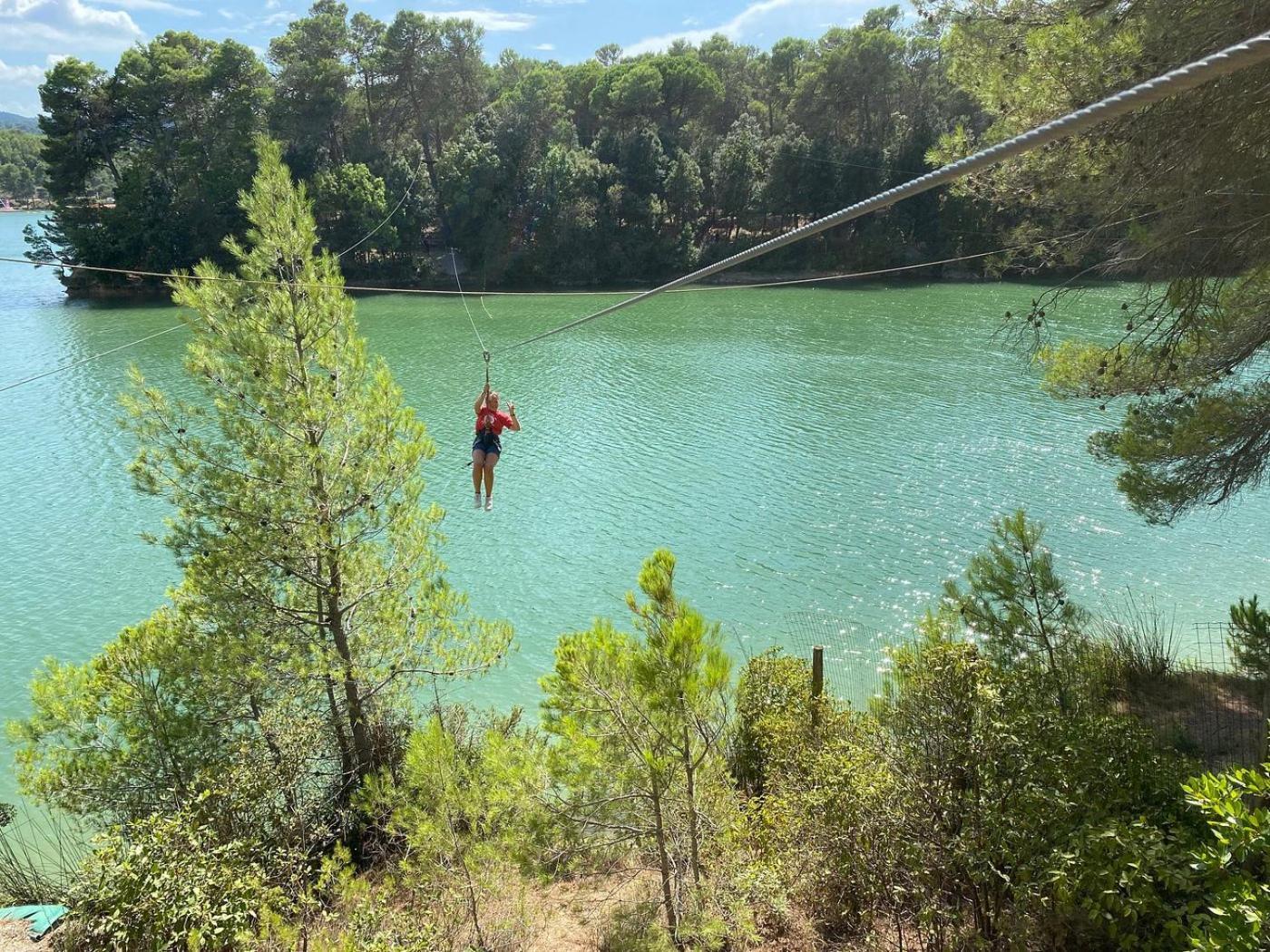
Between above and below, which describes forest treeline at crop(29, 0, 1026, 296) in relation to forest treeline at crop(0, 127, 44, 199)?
below

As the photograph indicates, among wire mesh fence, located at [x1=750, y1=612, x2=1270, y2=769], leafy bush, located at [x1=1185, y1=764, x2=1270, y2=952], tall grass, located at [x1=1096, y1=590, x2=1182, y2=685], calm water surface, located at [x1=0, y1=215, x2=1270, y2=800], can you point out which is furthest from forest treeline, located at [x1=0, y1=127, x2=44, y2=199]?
leafy bush, located at [x1=1185, y1=764, x2=1270, y2=952]

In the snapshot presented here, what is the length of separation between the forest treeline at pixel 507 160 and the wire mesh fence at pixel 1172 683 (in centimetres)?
3234

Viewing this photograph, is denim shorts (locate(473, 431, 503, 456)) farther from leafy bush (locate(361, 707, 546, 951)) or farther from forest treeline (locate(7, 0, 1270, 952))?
leafy bush (locate(361, 707, 546, 951))

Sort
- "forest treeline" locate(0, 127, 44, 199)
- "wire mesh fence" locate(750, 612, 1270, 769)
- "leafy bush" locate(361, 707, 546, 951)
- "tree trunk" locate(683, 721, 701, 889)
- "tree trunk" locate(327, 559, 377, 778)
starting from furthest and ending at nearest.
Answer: "forest treeline" locate(0, 127, 44, 199) < "tree trunk" locate(327, 559, 377, 778) < "wire mesh fence" locate(750, 612, 1270, 769) < "leafy bush" locate(361, 707, 546, 951) < "tree trunk" locate(683, 721, 701, 889)

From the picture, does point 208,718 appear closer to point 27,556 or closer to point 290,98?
point 27,556

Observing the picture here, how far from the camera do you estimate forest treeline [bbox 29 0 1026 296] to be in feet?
130

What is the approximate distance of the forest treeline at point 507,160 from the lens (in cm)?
3959

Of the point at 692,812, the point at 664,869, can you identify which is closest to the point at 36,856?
the point at 664,869

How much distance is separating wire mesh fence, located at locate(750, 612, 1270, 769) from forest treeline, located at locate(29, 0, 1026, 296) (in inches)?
1273

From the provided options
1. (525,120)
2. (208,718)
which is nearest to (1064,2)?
(208,718)

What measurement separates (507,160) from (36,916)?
132 feet

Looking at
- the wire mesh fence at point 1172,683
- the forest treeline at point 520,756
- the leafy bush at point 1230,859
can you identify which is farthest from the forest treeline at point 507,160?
the leafy bush at point 1230,859

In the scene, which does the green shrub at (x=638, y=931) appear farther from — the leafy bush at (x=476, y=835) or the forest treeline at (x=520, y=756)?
the leafy bush at (x=476, y=835)

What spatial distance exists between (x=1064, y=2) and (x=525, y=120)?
3908cm
